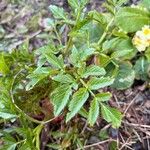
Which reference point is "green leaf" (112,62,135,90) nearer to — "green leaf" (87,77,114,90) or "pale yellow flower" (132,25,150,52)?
"pale yellow flower" (132,25,150,52)

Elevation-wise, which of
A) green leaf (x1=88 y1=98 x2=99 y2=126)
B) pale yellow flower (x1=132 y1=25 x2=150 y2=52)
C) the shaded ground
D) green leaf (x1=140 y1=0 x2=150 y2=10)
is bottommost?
the shaded ground

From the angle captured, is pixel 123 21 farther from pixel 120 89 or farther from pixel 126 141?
pixel 126 141

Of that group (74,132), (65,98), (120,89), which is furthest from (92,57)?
(65,98)

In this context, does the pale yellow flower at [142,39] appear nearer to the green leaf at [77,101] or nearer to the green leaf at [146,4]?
the green leaf at [146,4]

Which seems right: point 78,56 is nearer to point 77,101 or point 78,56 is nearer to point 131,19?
point 77,101

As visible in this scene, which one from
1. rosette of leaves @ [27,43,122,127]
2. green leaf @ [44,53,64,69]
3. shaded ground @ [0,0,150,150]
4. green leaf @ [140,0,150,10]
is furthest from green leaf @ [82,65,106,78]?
green leaf @ [140,0,150,10]
